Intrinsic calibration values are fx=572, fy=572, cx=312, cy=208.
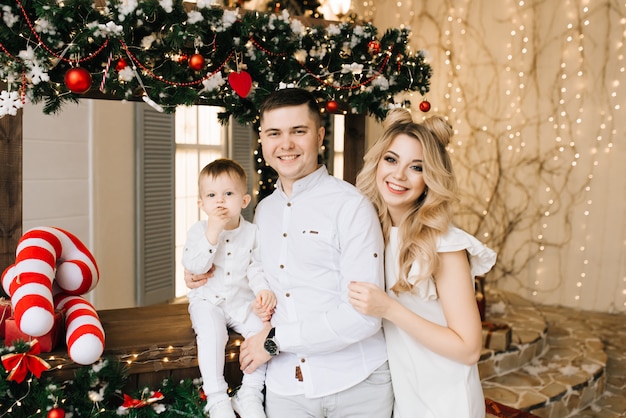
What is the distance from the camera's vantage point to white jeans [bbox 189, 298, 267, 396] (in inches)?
81.2

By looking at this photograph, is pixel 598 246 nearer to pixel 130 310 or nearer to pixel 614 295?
pixel 614 295

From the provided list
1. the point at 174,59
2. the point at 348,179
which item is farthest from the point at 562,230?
the point at 174,59

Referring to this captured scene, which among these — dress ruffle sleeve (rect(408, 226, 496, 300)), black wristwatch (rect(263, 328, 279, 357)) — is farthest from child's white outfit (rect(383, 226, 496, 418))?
black wristwatch (rect(263, 328, 279, 357))

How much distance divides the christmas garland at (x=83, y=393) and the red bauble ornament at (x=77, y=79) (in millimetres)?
884

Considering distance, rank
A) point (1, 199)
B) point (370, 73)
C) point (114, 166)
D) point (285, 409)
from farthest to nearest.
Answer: point (114, 166) < point (370, 73) < point (1, 199) < point (285, 409)

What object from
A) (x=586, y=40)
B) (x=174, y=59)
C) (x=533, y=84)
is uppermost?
(x=586, y=40)

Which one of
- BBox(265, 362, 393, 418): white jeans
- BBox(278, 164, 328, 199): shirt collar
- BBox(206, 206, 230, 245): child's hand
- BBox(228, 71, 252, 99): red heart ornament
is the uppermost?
BBox(228, 71, 252, 99): red heart ornament

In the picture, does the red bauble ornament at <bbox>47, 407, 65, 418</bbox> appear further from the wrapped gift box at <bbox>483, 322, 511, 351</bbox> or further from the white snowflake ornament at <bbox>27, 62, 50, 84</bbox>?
the wrapped gift box at <bbox>483, 322, 511, 351</bbox>

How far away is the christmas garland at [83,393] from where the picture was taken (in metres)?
1.89

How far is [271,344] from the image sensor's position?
6.34 feet

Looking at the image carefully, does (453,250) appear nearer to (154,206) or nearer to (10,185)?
(10,185)

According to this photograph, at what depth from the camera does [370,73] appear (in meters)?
2.62

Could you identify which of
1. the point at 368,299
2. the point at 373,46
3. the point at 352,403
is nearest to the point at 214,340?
the point at 352,403

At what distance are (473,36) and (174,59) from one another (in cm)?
477
